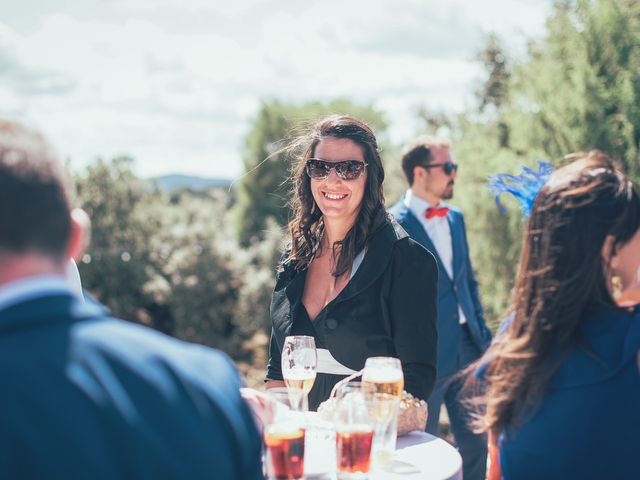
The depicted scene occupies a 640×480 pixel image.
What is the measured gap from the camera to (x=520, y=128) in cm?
860

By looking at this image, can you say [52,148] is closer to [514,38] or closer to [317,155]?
[317,155]

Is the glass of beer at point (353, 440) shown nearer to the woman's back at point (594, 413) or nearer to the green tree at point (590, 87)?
the woman's back at point (594, 413)

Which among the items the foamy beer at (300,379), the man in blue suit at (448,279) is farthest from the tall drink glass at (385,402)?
→ the man in blue suit at (448,279)

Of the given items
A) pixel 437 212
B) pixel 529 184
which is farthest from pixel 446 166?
pixel 529 184

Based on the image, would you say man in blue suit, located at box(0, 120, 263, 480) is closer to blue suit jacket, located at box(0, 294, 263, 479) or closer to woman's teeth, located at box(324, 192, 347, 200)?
blue suit jacket, located at box(0, 294, 263, 479)

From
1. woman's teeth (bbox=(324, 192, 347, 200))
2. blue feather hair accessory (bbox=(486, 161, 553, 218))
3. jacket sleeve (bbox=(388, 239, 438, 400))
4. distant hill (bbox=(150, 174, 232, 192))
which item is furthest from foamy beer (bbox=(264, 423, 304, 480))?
distant hill (bbox=(150, 174, 232, 192))

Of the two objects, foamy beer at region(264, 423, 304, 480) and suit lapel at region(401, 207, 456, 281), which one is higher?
suit lapel at region(401, 207, 456, 281)

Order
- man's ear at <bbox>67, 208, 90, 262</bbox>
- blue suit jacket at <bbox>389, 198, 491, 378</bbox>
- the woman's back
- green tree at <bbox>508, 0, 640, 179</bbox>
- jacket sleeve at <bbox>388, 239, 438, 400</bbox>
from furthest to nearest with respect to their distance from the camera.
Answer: green tree at <bbox>508, 0, 640, 179</bbox> → blue suit jacket at <bbox>389, 198, 491, 378</bbox> → jacket sleeve at <bbox>388, 239, 438, 400</bbox> → the woman's back → man's ear at <bbox>67, 208, 90, 262</bbox>

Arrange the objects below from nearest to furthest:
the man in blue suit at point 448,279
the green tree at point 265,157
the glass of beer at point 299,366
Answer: the glass of beer at point 299,366, the man in blue suit at point 448,279, the green tree at point 265,157

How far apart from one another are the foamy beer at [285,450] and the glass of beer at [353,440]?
0.45ft

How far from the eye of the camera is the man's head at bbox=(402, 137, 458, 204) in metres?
5.52

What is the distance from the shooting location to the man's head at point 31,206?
132 centimetres

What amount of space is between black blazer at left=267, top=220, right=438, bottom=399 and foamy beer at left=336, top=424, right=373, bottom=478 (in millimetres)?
999

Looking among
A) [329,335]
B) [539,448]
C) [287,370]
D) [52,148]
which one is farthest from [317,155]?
[52,148]
